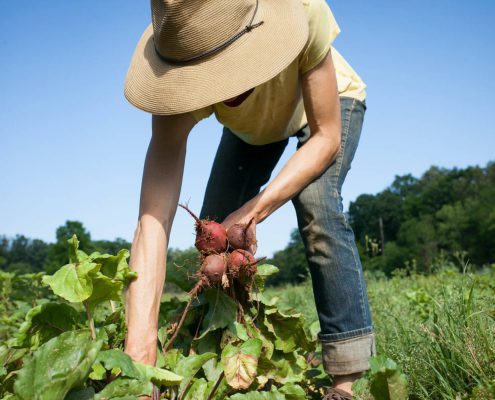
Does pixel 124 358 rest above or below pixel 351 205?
below

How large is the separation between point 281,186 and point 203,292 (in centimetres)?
64

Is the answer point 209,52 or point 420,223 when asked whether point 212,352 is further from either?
point 420,223

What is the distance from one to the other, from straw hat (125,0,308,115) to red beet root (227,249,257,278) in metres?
0.63

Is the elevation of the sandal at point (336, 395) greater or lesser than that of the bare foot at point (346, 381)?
lesser

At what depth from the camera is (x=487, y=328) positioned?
2.07m

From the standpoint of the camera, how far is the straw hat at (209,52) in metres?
1.89

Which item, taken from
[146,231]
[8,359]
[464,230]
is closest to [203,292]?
[146,231]

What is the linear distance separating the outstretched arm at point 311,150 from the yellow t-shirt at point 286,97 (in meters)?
0.07

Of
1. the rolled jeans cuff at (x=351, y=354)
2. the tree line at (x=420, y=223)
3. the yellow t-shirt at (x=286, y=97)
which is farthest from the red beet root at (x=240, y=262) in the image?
the tree line at (x=420, y=223)

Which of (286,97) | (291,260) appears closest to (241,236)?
(286,97)

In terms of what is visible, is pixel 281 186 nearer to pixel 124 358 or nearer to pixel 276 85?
pixel 276 85

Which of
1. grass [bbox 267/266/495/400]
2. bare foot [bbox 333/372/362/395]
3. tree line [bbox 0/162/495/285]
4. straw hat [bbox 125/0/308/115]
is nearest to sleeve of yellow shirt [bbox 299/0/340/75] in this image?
straw hat [bbox 125/0/308/115]

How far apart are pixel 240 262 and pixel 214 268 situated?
106 mm

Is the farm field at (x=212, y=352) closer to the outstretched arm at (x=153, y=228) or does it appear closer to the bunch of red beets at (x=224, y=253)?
the outstretched arm at (x=153, y=228)
